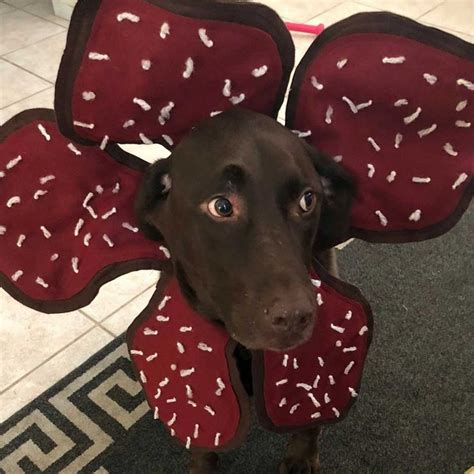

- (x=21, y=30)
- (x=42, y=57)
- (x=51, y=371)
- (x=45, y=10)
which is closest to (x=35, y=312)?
(x=51, y=371)

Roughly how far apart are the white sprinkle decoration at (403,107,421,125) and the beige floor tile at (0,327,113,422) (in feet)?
2.85

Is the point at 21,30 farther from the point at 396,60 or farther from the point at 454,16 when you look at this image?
the point at 396,60

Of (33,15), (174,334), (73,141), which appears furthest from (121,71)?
(33,15)

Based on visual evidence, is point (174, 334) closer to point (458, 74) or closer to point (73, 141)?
point (73, 141)

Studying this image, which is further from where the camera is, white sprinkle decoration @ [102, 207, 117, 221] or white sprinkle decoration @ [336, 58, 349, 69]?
white sprinkle decoration @ [102, 207, 117, 221]

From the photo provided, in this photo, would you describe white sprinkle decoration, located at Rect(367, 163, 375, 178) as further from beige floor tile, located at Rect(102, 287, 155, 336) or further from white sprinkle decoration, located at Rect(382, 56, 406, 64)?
beige floor tile, located at Rect(102, 287, 155, 336)

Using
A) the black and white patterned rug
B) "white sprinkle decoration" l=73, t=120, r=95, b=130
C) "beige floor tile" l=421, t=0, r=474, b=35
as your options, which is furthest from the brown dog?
"beige floor tile" l=421, t=0, r=474, b=35

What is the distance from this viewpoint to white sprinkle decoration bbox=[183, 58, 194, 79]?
83 centimetres

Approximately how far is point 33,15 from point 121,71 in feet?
7.33

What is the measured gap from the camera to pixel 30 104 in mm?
2221

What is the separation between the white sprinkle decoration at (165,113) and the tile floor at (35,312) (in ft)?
2.37

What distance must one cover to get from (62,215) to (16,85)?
5.01 feet

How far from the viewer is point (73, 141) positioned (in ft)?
3.00

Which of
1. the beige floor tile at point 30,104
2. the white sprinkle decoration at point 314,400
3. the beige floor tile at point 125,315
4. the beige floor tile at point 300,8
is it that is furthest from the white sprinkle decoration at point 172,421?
the beige floor tile at point 300,8
